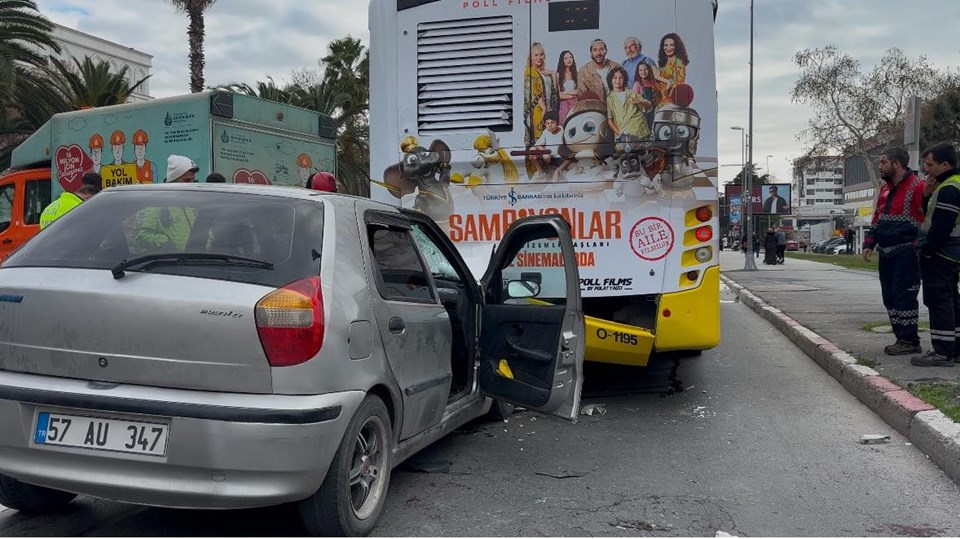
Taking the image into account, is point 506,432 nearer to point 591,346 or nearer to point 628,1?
point 591,346

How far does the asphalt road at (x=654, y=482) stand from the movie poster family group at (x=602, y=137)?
4.02 feet

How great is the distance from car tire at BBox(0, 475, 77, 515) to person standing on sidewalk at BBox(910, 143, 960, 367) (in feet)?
21.8

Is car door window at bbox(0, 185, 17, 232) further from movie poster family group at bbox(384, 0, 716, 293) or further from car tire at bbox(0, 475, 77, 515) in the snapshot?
car tire at bbox(0, 475, 77, 515)

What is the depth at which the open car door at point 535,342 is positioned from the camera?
15.5 ft

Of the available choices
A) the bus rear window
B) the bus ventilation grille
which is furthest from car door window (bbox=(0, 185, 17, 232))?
the bus rear window

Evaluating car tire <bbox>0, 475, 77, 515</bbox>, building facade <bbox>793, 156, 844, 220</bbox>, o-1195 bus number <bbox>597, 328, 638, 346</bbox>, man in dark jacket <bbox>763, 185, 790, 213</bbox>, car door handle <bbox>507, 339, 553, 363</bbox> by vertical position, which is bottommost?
car tire <bbox>0, 475, 77, 515</bbox>

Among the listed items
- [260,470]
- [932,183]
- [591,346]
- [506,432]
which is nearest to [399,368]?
[260,470]

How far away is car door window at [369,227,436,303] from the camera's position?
13.4 feet

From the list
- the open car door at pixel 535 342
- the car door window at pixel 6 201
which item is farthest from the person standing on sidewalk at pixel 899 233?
the car door window at pixel 6 201

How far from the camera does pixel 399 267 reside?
171 inches

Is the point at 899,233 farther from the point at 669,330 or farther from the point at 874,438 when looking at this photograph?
the point at 669,330

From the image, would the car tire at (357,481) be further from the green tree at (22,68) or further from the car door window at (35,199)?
the green tree at (22,68)

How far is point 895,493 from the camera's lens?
4.46m

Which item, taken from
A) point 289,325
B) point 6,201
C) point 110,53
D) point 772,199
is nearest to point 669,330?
point 289,325
